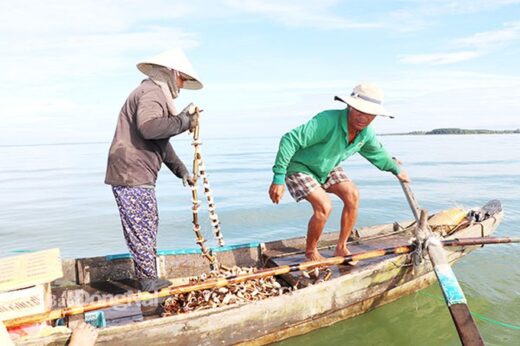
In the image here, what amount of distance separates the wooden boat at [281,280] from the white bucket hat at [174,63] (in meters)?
2.05

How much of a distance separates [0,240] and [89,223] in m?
2.12

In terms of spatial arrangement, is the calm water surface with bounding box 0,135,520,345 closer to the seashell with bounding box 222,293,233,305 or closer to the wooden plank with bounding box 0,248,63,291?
the seashell with bounding box 222,293,233,305

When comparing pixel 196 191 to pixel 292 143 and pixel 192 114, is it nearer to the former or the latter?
pixel 192 114

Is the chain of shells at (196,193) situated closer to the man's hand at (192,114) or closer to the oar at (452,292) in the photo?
the man's hand at (192,114)

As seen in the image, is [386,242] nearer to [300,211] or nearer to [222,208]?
[300,211]

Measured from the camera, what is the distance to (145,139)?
3961mm

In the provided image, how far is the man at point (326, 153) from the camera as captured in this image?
4344 mm

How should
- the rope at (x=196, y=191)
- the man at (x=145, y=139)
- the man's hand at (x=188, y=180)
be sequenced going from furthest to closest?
the man's hand at (x=188, y=180) → the rope at (x=196, y=191) → the man at (x=145, y=139)

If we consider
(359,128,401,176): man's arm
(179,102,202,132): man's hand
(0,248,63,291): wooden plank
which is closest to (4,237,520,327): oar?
(0,248,63,291): wooden plank

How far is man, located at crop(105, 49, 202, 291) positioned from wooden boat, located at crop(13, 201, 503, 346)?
2.74ft

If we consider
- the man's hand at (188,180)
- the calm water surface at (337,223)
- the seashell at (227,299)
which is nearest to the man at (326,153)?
the man's hand at (188,180)

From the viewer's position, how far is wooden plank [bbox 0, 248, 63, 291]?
3096 mm

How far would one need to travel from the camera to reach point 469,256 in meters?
7.45

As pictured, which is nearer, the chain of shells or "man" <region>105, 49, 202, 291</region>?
"man" <region>105, 49, 202, 291</region>
